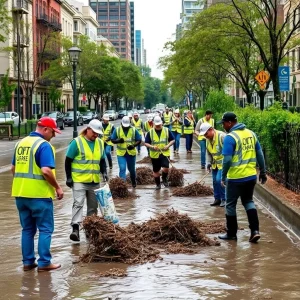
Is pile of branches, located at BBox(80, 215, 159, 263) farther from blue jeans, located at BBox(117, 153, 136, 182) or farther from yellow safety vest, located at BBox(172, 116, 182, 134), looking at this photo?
yellow safety vest, located at BBox(172, 116, 182, 134)

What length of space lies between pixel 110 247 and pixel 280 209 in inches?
162

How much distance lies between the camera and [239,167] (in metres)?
8.78

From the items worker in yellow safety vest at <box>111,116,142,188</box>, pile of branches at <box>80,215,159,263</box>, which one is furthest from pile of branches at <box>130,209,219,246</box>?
worker in yellow safety vest at <box>111,116,142,188</box>

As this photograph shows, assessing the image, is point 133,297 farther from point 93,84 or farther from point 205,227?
point 93,84

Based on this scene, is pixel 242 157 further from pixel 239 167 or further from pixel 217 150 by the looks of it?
pixel 217 150

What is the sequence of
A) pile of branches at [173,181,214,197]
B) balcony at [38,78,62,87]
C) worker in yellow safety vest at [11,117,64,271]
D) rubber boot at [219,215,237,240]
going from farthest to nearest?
balcony at [38,78,62,87] → pile of branches at [173,181,214,197] → rubber boot at [219,215,237,240] → worker in yellow safety vest at [11,117,64,271]

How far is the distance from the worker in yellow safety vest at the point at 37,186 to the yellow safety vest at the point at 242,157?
2619 millimetres

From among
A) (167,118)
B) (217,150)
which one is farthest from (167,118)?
(217,150)

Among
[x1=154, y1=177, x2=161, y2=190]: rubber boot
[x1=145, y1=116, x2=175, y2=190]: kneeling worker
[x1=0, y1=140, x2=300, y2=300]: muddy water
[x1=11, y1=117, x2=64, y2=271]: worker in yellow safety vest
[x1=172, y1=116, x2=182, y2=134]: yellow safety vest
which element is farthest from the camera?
[x1=172, y1=116, x2=182, y2=134]: yellow safety vest

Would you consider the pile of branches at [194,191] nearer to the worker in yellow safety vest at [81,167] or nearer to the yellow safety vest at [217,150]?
the yellow safety vest at [217,150]

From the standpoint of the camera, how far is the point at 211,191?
552 inches

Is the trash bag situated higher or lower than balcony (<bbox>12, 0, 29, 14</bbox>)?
lower

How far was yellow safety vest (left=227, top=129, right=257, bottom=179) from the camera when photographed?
28.8ft

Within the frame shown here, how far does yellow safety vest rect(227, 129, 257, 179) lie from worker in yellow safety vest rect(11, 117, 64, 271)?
103 inches
